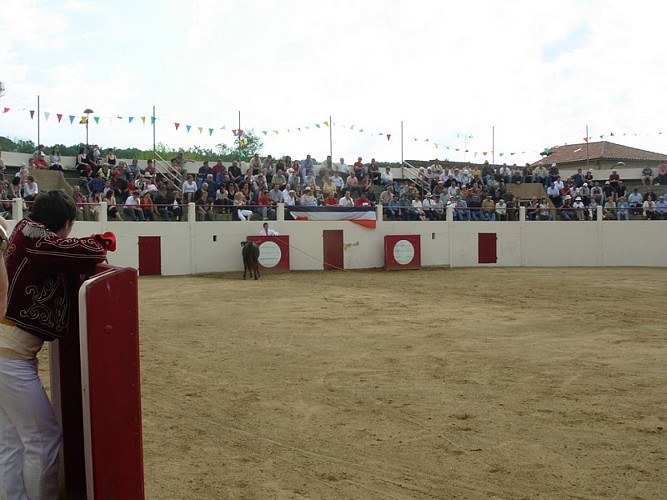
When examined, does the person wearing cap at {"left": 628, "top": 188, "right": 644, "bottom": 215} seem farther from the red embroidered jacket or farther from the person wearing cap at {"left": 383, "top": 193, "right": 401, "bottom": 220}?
the red embroidered jacket

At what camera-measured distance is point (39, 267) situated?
3074 mm

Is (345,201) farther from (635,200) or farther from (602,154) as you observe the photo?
(602,154)

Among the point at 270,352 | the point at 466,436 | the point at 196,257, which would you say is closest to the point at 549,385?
the point at 466,436

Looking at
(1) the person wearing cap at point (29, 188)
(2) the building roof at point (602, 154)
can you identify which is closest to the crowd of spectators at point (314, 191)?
(1) the person wearing cap at point (29, 188)

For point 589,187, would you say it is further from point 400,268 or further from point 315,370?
point 315,370

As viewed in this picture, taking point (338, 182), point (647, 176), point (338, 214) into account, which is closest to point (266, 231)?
point (338, 214)

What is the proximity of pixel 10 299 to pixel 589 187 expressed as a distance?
26.8 metres

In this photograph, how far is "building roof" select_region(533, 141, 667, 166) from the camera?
40281 mm

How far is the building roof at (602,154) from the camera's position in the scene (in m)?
40.3

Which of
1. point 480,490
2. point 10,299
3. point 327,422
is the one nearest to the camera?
point 10,299

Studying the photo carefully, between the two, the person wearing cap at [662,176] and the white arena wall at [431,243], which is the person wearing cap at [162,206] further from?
the person wearing cap at [662,176]

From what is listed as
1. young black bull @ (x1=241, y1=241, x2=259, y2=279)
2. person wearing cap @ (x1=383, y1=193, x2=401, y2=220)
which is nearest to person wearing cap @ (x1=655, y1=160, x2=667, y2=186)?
person wearing cap @ (x1=383, y1=193, x2=401, y2=220)

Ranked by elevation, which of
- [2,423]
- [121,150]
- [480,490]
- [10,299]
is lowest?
[480,490]

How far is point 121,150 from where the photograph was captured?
3725 centimetres
